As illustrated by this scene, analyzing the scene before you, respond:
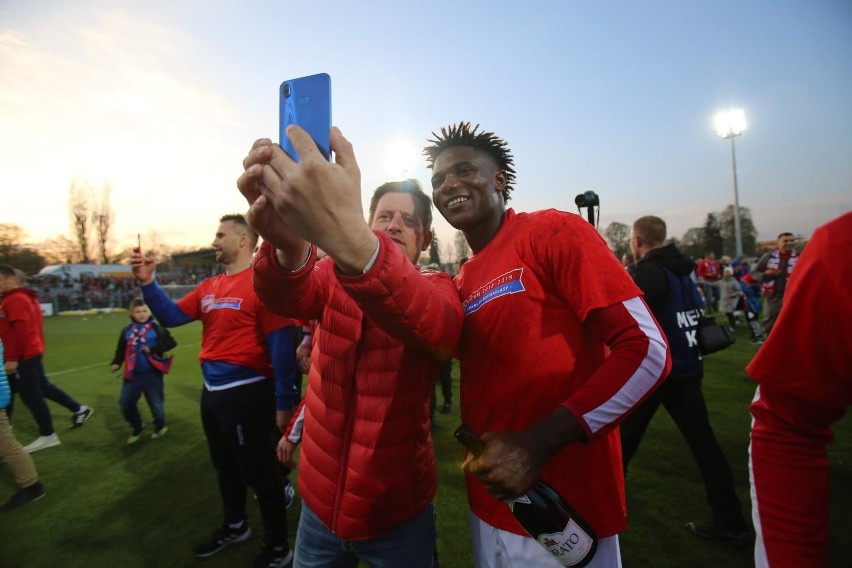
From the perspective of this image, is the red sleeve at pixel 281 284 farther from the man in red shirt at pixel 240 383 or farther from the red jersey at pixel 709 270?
the red jersey at pixel 709 270

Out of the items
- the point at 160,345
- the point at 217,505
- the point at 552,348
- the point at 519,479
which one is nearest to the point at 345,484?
the point at 519,479

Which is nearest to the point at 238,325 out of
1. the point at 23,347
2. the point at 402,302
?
the point at 402,302

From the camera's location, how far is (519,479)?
3.53ft

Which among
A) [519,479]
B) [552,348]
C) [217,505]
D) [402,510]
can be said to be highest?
[552,348]

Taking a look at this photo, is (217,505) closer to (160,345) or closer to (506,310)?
(160,345)

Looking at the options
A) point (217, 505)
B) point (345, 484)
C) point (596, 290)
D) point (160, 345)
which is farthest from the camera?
point (160, 345)

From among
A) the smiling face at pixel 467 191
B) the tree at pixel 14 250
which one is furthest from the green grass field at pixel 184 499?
the tree at pixel 14 250

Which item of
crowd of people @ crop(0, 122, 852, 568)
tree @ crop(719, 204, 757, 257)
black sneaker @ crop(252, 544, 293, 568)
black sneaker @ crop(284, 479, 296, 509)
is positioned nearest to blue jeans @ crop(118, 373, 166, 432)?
black sneaker @ crop(284, 479, 296, 509)

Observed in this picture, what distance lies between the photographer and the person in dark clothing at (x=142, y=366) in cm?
584

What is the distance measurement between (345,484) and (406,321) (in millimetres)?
987

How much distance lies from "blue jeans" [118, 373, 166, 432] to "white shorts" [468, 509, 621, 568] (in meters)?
6.00

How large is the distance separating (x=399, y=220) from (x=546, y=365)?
3.30 ft

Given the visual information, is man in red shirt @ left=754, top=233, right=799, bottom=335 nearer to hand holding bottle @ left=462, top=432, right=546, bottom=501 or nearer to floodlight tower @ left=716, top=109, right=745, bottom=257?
hand holding bottle @ left=462, top=432, right=546, bottom=501

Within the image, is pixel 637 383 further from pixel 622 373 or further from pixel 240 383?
pixel 240 383
